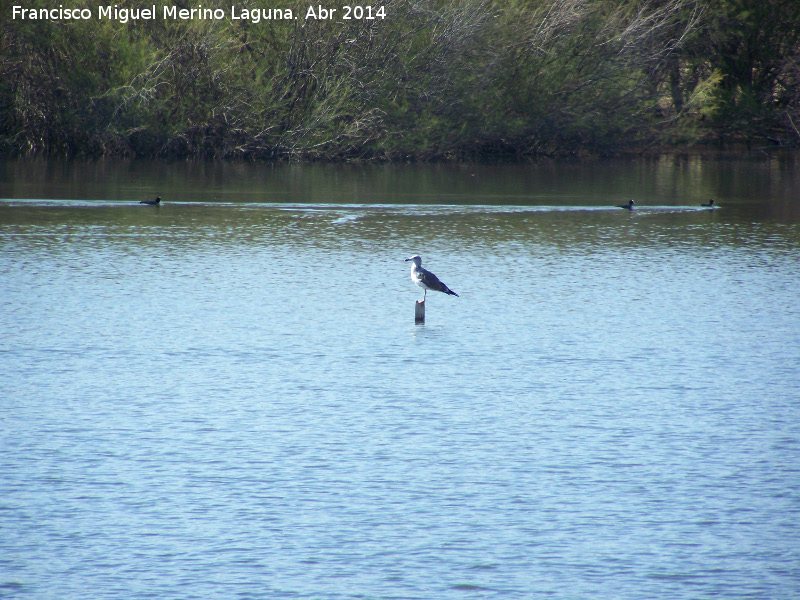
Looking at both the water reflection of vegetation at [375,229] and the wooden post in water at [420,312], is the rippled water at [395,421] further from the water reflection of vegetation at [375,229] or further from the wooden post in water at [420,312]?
the water reflection of vegetation at [375,229]

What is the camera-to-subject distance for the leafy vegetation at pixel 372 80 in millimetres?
42438

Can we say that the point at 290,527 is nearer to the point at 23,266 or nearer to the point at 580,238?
the point at 23,266

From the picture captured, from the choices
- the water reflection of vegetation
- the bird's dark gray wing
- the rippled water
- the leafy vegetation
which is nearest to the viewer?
the rippled water

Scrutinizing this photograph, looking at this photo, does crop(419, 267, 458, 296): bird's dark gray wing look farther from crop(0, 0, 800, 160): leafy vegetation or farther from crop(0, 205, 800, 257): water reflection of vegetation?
crop(0, 0, 800, 160): leafy vegetation

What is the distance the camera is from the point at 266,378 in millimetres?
11477

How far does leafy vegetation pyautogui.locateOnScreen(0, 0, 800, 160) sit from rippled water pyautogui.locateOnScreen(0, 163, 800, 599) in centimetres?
2263

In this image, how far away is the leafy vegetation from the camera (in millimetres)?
42438

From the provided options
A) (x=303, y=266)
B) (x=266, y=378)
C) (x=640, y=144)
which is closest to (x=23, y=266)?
(x=303, y=266)

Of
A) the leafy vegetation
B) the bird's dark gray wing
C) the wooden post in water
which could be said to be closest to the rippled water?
the wooden post in water

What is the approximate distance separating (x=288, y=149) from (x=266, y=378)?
109ft

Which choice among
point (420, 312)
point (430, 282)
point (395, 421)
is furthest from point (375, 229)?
point (395, 421)

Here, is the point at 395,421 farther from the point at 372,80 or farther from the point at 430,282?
the point at 372,80

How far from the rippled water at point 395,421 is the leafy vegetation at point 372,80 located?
891 inches

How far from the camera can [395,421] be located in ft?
32.6
